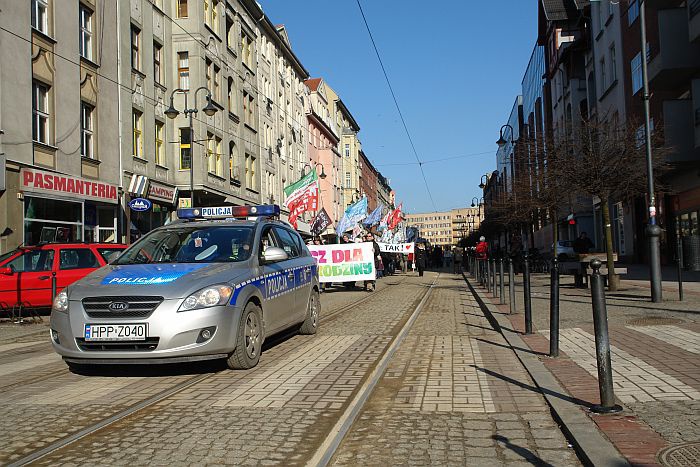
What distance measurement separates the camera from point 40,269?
559 inches

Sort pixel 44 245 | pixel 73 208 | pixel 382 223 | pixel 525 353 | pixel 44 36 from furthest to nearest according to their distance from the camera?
pixel 382 223 < pixel 73 208 < pixel 44 36 < pixel 44 245 < pixel 525 353

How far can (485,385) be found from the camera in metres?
6.12

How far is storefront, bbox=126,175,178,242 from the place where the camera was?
79.2ft

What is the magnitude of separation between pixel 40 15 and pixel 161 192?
8.87m

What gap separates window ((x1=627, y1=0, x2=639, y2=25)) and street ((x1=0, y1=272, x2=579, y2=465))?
23.2 m

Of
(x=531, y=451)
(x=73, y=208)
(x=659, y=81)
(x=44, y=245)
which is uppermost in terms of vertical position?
(x=659, y=81)

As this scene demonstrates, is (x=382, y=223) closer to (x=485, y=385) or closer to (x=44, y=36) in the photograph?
(x=44, y=36)

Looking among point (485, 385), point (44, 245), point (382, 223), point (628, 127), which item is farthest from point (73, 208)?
point (382, 223)

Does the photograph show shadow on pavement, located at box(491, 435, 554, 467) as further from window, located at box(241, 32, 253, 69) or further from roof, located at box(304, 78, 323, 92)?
roof, located at box(304, 78, 323, 92)

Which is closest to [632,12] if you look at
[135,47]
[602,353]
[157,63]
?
[157,63]

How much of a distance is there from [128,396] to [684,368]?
5.17m

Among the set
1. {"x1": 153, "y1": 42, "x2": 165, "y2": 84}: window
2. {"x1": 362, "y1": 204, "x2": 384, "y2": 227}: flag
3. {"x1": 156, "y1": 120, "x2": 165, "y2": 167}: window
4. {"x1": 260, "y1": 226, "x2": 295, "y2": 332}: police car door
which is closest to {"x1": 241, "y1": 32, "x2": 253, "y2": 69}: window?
{"x1": 153, "y1": 42, "x2": 165, "y2": 84}: window

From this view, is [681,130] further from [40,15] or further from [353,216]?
[40,15]

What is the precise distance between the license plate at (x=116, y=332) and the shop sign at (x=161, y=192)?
781 inches
